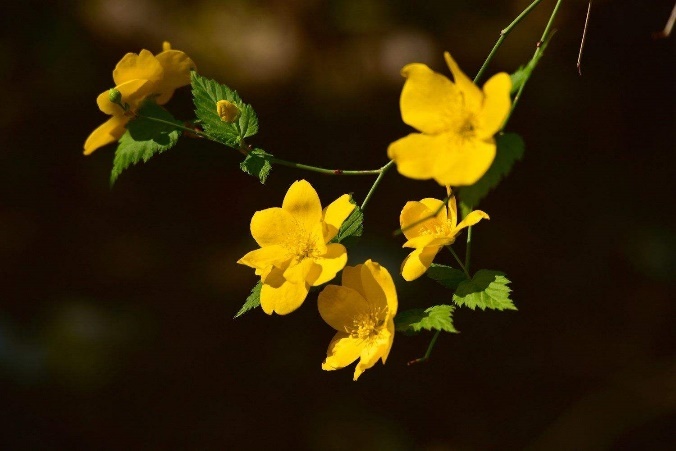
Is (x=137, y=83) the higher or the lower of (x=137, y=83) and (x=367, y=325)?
the higher

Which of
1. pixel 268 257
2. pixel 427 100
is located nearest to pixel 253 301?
pixel 268 257

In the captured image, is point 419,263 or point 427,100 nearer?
point 427,100

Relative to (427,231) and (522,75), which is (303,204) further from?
(522,75)

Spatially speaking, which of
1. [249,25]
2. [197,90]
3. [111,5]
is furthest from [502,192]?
[197,90]

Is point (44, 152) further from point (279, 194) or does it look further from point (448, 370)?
point (448, 370)

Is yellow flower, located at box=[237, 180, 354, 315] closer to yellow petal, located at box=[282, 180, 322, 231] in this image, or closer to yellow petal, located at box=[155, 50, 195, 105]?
yellow petal, located at box=[282, 180, 322, 231]

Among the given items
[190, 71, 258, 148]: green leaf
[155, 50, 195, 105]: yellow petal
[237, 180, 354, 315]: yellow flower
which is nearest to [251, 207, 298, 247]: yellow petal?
[237, 180, 354, 315]: yellow flower

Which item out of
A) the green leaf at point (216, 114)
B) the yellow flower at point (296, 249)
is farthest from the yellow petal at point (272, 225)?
the green leaf at point (216, 114)

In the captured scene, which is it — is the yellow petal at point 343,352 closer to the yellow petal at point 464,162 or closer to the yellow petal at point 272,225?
the yellow petal at point 272,225
